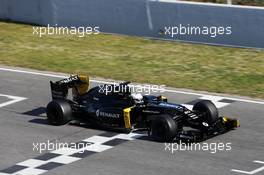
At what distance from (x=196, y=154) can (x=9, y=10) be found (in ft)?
48.3

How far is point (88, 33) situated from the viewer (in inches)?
1104

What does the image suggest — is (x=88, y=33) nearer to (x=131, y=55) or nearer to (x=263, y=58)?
(x=131, y=55)

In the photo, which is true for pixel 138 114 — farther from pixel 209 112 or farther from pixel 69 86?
pixel 69 86

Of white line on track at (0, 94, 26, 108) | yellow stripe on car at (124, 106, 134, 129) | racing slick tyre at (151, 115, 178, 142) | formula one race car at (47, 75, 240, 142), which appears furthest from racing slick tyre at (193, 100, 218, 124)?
white line on track at (0, 94, 26, 108)

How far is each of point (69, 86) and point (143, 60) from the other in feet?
19.3

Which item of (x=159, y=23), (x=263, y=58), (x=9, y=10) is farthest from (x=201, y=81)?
(x=9, y=10)

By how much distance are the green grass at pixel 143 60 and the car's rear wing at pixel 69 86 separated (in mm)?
3592

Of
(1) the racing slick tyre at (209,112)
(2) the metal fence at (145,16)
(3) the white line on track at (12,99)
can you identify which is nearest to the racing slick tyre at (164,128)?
(1) the racing slick tyre at (209,112)

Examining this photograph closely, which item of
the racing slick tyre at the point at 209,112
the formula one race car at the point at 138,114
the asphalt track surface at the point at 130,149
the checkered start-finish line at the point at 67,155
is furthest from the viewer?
the racing slick tyre at the point at 209,112

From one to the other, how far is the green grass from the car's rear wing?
141 inches

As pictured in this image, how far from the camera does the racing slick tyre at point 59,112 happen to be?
18.7 m

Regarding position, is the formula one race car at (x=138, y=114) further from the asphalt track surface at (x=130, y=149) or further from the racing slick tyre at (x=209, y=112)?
the asphalt track surface at (x=130, y=149)

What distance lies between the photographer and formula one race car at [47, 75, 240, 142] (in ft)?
57.1

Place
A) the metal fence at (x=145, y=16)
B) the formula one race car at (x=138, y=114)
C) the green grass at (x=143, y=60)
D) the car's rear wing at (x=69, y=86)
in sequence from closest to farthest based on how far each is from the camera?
the formula one race car at (x=138, y=114) → the car's rear wing at (x=69, y=86) → the green grass at (x=143, y=60) → the metal fence at (x=145, y=16)
